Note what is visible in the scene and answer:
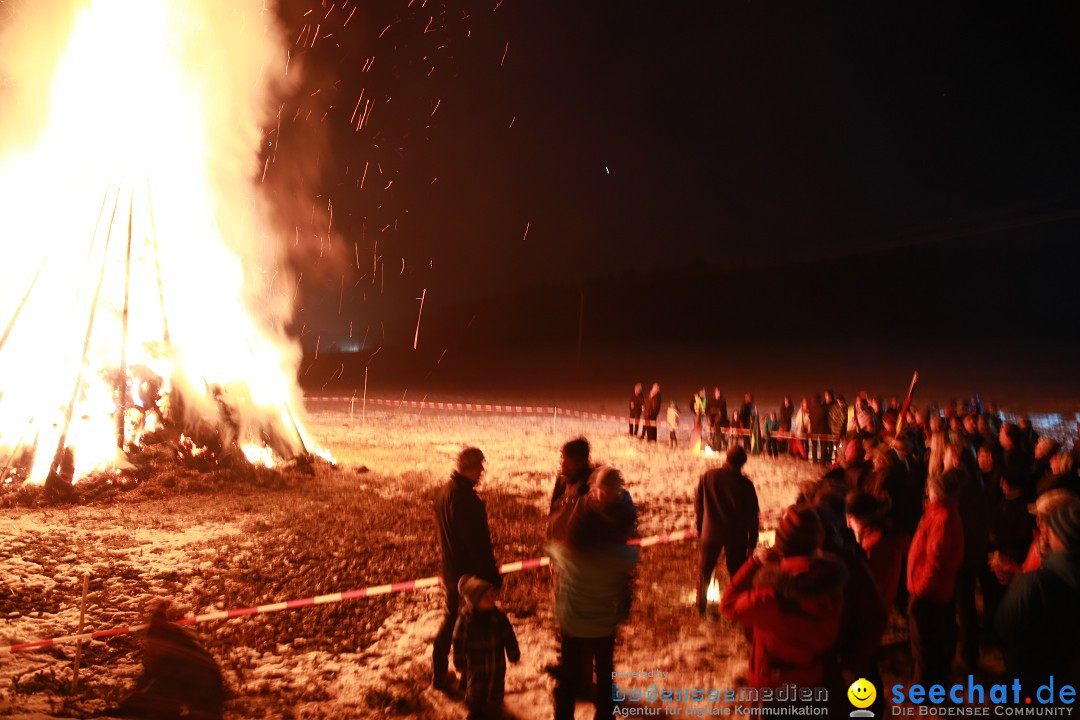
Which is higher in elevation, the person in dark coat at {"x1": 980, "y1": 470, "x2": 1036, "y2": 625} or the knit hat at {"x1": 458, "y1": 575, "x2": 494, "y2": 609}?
the person in dark coat at {"x1": 980, "y1": 470, "x2": 1036, "y2": 625}

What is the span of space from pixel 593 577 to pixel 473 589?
0.76m

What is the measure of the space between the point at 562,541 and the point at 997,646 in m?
4.09

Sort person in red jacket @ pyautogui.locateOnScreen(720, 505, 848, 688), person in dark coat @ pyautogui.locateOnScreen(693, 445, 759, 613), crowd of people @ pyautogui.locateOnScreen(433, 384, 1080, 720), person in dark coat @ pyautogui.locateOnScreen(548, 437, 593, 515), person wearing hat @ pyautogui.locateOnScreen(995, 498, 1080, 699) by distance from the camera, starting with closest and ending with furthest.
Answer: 1. person in red jacket @ pyautogui.locateOnScreen(720, 505, 848, 688)
2. crowd of people @ pyautogui.locateOnScreen(433, 384, 1080, 720)
3. person wearing hat @ pyautogui.locateOnScreen(995, 498, 1080, 699)
4. person in dark coat @ pyautogui.locateOnScreen(548, 437, 593, 515)
5. person in dark coat @ pyautogui.locateOnScreen(693, 445, 759, 613)

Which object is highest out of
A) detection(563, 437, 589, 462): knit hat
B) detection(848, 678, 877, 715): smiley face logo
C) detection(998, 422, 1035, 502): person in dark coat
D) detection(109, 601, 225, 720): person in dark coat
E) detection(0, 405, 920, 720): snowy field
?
detection(998, 422, 1035, 502): person in dark coat

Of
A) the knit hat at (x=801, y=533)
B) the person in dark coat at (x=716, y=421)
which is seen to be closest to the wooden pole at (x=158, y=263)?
the knit hat at (x=801, y=533)

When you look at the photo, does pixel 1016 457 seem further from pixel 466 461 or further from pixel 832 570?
pixel 466 461

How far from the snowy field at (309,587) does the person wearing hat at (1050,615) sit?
1.97m

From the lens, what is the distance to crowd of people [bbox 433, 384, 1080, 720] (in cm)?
289

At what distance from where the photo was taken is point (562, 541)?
11.9 ft

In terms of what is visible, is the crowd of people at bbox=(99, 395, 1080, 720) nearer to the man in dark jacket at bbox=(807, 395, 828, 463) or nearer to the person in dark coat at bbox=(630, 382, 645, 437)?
the man in dark jacket at bbox=(807, 395, 828, 463)

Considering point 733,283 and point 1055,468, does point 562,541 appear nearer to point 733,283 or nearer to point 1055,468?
point 1055,468

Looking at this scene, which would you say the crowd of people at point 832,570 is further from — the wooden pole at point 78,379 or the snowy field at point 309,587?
the wooden pole at point 78,379

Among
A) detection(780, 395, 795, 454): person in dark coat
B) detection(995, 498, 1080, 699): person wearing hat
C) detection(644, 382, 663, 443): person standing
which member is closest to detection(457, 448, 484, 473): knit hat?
detection(995, 498, 1080, 699): person wearing hat

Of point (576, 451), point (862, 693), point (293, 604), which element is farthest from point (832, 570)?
point (293, 604)
